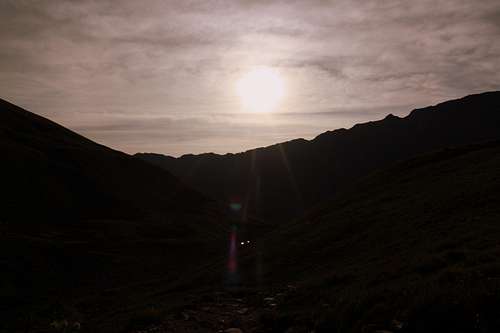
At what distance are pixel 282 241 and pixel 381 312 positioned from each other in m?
25.8

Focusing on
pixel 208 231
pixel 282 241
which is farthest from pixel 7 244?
pixel 208 231

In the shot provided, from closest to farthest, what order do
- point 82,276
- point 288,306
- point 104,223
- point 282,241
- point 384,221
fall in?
point 288,306, point 384,221, point 282,241, point 82,276, point 104,223

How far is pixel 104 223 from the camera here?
3009 inches

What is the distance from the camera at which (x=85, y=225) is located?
74.8 meters

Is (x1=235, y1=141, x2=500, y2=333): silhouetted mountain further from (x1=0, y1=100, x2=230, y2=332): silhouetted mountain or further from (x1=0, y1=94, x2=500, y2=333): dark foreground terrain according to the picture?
(x1=0, y1=100, x2=230, y2=332): silhouetted mountain

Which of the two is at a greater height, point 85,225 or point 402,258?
point 402,258

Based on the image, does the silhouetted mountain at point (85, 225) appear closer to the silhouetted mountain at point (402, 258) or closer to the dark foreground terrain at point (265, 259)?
the dark foreground terrain at point (265, 259)

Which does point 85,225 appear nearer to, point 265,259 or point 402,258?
point 265,259

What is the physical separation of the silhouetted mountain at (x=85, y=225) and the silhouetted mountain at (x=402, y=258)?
1398 centimetres

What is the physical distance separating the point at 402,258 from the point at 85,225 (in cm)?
6830

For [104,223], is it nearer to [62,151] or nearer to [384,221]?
[62,151]

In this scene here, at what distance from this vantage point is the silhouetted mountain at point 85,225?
1591 inches

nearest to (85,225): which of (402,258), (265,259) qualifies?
(265,259)

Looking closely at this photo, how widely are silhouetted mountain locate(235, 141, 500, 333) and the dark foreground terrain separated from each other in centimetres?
6
